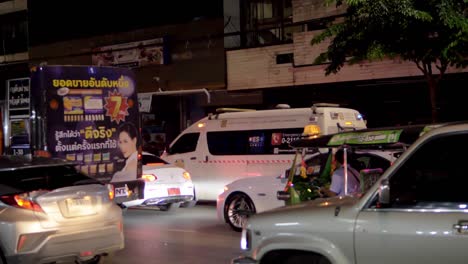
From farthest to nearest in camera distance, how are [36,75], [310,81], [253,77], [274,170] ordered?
[253,77]
[310,81]
[274,170]
[36,75]

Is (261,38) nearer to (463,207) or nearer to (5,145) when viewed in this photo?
(5,145)

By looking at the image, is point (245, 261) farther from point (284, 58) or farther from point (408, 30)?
point (284, 58)

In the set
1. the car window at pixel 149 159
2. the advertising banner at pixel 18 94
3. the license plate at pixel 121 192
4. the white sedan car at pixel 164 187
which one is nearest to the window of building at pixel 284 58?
the car window at pixel 149 159

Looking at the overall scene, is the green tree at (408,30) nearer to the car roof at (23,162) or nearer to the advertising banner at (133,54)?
A: the car roof at (23,162)

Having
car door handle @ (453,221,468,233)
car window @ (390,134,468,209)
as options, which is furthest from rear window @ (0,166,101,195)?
car door handle @ (453,221,468,233)

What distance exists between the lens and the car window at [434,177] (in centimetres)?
449

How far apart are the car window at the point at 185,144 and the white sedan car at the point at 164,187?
1731mm

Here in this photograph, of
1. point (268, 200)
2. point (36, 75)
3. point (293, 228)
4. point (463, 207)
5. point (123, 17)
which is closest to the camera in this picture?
point (463, 207)

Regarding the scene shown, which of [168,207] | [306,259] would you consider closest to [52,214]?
[306,259]

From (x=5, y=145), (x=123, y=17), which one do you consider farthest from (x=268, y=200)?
(x=123, y=17)

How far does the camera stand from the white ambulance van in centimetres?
1386

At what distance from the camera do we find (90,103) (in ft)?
35.5

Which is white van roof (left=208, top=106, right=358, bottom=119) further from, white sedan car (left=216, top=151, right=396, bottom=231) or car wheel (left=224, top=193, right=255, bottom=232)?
car wheel (left=224, top=193, right=255, bottom=232)

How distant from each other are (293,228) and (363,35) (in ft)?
23.0
